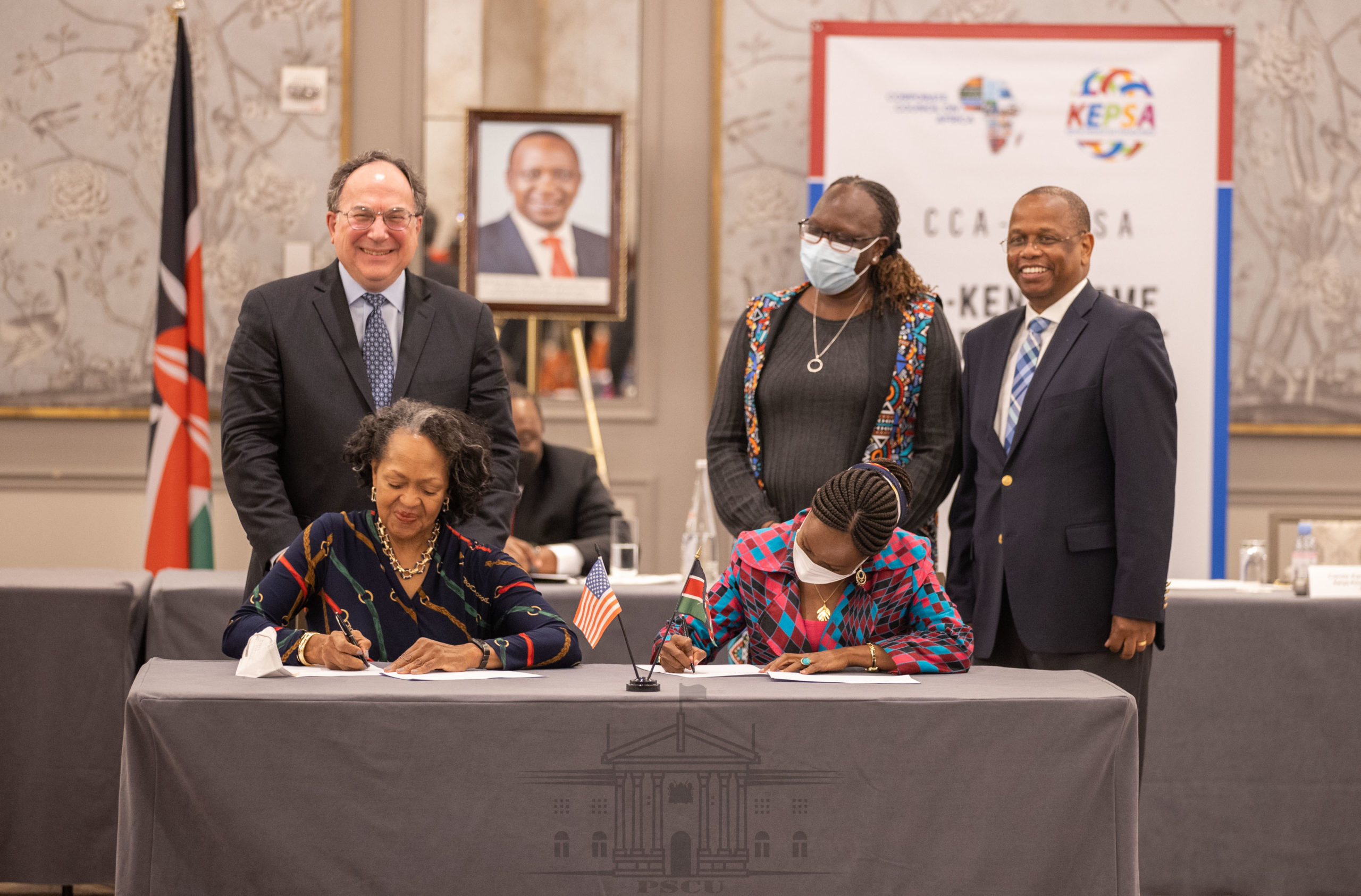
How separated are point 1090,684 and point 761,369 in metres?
1.10

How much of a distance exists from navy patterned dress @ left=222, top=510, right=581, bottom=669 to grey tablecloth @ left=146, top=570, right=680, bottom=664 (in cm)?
76

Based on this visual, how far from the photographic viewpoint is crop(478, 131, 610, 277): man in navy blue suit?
16.3 feet

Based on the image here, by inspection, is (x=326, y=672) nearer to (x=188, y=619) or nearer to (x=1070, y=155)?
(x=188, y=619)

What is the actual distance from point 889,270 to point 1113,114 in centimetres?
212

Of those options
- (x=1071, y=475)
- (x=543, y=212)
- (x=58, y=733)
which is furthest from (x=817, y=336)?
(x=543, y=212)

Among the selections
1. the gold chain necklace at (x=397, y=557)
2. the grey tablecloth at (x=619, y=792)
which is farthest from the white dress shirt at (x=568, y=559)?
the grey tablecloth at (x=619, y=792)

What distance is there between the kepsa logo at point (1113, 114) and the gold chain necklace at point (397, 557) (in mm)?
3150

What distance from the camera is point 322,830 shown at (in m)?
1.77

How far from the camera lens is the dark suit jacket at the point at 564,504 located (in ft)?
12.8

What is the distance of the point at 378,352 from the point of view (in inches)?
101

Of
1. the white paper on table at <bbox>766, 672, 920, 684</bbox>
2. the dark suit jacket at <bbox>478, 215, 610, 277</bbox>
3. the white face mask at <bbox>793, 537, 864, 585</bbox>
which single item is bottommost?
the white paper on table at <bbox>766, 672, 920, 684</bbox>

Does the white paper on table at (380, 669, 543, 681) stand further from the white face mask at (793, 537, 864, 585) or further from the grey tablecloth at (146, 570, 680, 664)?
the grey tablecloth at (146, 570, 680, 664)

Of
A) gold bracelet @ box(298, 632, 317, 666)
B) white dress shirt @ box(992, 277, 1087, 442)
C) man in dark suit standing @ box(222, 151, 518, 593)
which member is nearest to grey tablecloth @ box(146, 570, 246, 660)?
man in dark suit standing @ box(222, 151, 518, 593)

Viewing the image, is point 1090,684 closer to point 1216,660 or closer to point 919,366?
point 919,366
